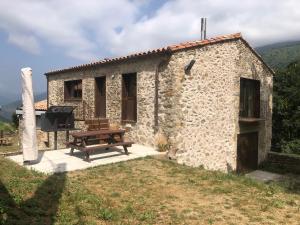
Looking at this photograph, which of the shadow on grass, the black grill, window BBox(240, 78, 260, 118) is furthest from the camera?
window BBox(240, 78, 260, 118)

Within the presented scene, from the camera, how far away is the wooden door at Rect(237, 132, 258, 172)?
49.1 ft

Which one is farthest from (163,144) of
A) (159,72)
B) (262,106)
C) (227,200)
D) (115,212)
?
(262,106)

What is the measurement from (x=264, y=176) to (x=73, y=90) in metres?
10.9

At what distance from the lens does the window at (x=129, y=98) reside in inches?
513

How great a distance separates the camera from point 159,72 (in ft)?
38.4

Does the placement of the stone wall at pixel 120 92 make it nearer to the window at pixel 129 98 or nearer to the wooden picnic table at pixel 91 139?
the window at pixel 129 98

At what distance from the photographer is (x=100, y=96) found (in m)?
15.1

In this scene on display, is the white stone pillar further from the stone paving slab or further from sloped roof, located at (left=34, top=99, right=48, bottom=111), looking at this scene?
sloped roof, located at (left=34, top=99, right=48, bottom=111)

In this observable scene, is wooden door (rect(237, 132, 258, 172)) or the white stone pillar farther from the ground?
the white stone pillar

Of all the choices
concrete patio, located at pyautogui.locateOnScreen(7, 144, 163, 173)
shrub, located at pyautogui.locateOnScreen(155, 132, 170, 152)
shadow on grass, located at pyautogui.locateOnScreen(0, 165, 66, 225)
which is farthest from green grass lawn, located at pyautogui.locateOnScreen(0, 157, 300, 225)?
shrub, located at pyautogui.locateOnScreen(155, 132, 170, 152)

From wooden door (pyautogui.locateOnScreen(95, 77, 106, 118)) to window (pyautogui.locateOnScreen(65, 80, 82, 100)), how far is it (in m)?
1.84

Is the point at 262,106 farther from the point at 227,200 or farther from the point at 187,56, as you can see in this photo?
the point at 227,200

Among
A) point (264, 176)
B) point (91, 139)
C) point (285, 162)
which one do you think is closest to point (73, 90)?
point (91, 139)

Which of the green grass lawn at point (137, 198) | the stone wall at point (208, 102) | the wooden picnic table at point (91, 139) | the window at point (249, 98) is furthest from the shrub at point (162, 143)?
the window at point (249, 98)
